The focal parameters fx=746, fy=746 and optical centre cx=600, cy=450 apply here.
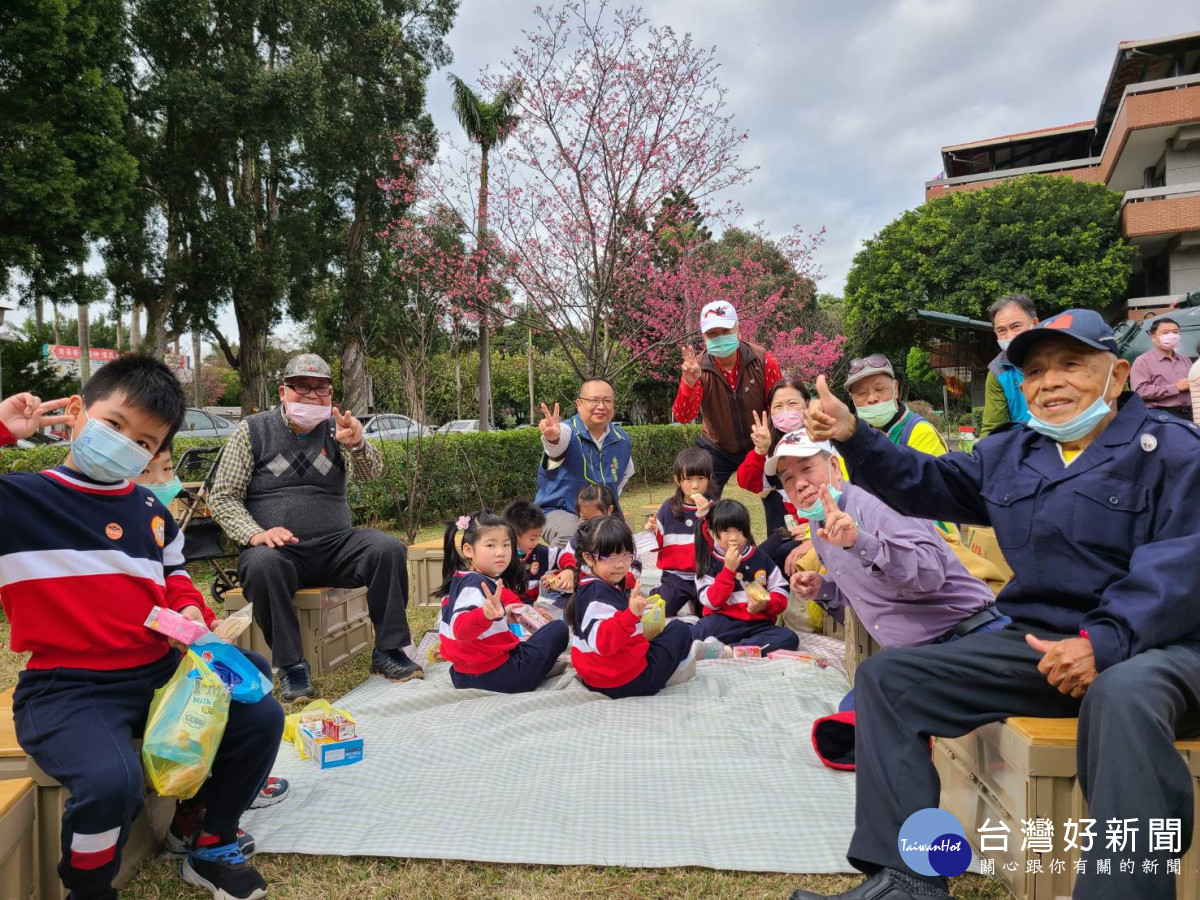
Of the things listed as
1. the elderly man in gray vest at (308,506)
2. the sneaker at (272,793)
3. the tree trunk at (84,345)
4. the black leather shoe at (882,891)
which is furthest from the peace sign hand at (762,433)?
the tree trunk at (84,345)

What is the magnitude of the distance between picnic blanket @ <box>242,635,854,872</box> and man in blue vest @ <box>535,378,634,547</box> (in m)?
1.61

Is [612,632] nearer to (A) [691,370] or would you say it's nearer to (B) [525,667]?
(B) [525,667]

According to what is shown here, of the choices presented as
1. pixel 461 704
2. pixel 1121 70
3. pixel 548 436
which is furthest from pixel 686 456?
pixel 1121 70

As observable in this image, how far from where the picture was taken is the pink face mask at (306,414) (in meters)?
3.88

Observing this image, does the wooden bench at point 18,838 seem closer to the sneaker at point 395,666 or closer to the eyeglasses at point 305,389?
the sneaker at point 395,666

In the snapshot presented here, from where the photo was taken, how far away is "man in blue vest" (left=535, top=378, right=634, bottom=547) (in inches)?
197

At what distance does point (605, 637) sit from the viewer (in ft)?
10.7

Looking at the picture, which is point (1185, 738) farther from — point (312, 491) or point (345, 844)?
point (312, 491)

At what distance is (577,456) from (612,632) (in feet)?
6.77

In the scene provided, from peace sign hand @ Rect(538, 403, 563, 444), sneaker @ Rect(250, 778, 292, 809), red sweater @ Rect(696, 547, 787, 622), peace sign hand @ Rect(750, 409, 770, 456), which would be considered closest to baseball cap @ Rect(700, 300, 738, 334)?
peace sign hand @ Rect(750, 409, 770, 456)

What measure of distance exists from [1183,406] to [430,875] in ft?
20.1

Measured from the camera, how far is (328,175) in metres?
17.5

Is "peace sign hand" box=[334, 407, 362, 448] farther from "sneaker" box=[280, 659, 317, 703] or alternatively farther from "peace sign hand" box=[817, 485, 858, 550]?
"peace sign hand" box=[817, 485, 858, 550]

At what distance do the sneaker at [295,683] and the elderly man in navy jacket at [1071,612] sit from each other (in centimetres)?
268
